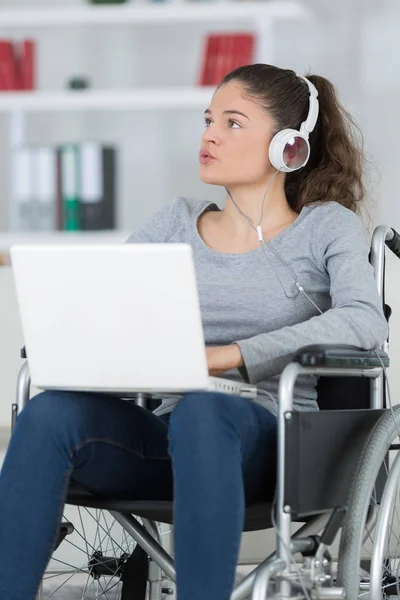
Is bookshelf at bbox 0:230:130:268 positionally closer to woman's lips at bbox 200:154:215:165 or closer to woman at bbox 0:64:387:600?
woman at bbox 0:64:387:600

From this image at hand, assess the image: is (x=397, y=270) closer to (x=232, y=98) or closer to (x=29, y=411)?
(x=232, y=98)

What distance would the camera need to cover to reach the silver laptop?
4.31 feet

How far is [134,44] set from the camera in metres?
4.27

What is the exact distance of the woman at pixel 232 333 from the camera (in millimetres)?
1329

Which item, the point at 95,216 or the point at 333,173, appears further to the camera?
the point at 95,216

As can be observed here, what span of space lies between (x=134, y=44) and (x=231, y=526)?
3.27 metres

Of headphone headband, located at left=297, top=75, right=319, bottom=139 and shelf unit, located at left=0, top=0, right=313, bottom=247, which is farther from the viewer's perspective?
shelf unit, located at left=0, top=0, right=313, bottom=247

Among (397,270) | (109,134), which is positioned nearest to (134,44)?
(109,134)

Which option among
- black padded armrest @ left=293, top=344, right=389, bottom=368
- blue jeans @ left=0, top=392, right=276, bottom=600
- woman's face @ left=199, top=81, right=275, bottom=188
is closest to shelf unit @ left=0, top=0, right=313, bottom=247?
woman's face @ left=199, top=81, right=275, bottom=188

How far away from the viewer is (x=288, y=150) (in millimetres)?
1789

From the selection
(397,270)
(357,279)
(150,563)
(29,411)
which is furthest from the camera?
(397,270)

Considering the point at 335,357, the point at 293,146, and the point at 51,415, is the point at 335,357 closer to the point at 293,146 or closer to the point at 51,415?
the point at 51,415

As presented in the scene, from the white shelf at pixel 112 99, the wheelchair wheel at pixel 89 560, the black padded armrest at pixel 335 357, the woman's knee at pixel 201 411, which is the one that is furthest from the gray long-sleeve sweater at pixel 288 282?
the white shelf at pixel 112 99

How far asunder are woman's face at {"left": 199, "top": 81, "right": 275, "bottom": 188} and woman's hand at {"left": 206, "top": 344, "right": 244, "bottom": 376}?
376mm
